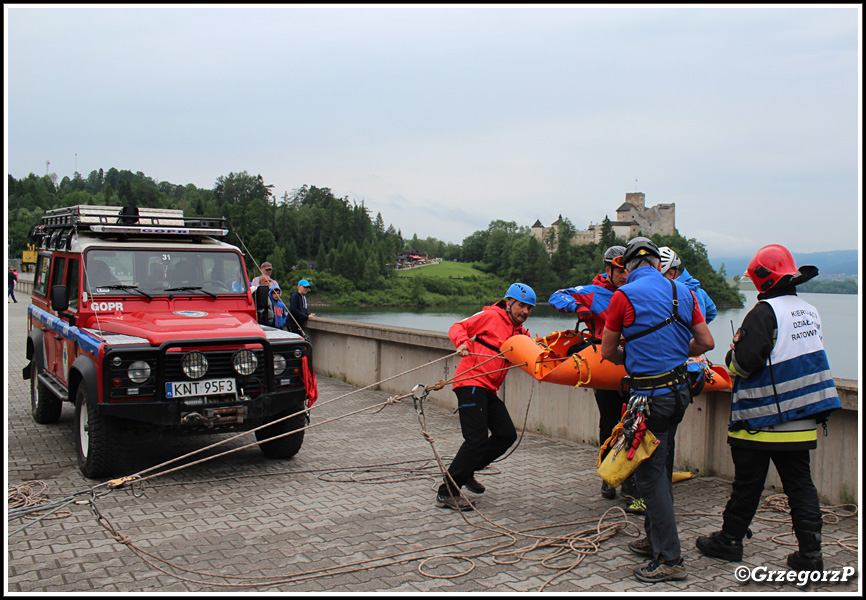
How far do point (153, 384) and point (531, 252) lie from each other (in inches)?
2895

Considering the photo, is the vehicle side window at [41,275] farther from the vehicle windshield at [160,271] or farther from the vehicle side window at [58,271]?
the vehicle windshield at [160,271]

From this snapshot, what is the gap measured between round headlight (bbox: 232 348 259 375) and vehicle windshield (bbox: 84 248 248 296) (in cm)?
168

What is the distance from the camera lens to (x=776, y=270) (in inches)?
187

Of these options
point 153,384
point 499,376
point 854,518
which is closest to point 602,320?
point 499,376

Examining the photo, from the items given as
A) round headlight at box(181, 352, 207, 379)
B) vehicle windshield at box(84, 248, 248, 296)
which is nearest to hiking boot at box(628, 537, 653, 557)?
round headlight at box(181, 352, 207, 379)

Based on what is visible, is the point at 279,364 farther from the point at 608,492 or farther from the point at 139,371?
the point at 608,492

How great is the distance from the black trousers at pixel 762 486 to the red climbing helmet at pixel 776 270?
43.5 inches

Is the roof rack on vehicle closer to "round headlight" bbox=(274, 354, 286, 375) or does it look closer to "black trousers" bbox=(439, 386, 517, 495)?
"round headlight" bbox=(274, 354, 286, 375)

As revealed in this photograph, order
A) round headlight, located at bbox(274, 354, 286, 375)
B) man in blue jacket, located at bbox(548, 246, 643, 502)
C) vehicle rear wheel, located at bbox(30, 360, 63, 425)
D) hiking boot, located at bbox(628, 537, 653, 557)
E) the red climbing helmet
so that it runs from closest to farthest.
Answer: the red climbing helmet → hiking boot, located at bbox(628, 537, 653, 557) → man in blue jacket, located at bbox(548, 246, 643, 502) → round headlight, located at bbox(274, 354, 286, 375) → vehicle rear wheel, located at bbox(30, 360, 63, 425)

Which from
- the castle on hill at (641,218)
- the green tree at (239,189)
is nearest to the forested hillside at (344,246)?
the green tree at (239,189)

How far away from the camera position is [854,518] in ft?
18.3

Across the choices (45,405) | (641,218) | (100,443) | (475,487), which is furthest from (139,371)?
(641,218)

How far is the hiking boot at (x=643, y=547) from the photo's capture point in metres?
4.85

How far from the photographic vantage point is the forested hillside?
236 ft
